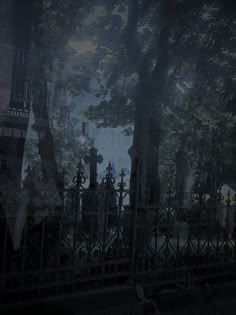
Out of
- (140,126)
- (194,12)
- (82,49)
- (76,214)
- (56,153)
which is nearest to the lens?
(76,214)

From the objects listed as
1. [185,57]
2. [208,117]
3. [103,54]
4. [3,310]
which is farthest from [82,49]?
[3,310]

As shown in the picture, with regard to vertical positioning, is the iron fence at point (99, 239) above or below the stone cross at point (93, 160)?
below

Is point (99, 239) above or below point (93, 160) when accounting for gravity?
below

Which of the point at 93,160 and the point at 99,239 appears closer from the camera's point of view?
the point at 99,239

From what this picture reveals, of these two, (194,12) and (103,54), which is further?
(194,12)

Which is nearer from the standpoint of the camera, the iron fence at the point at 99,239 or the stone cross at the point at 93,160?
the iron fence at the point at 99,239

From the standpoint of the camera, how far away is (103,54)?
4.41m

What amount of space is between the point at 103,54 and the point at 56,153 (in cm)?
134

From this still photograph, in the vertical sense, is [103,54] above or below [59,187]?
above

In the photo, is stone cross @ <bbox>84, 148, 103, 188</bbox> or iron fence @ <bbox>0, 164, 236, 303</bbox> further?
stone cross @ <bbox>84, 148, 103, 188</bbox>

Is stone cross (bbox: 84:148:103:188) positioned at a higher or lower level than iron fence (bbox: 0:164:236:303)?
higher

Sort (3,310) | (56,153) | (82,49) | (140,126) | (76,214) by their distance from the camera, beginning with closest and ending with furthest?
(3,310)
(76,214)
(56,153)
(82,49)
(140,126)

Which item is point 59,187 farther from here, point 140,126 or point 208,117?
point 208,117

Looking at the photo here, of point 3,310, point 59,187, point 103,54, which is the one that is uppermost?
point 103,54
